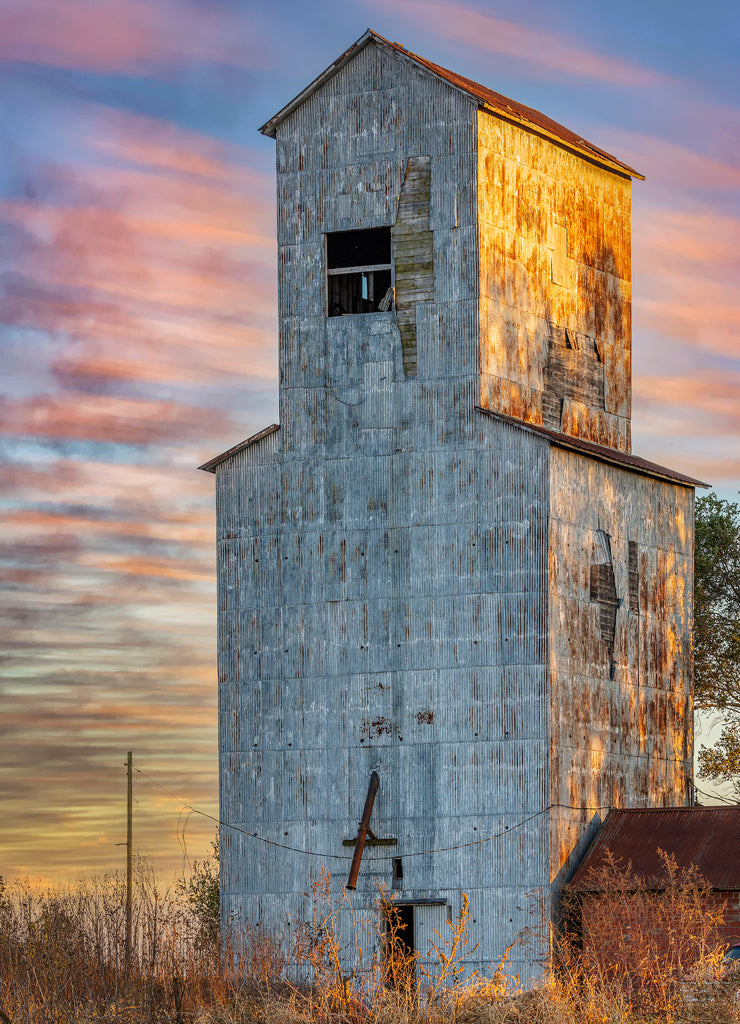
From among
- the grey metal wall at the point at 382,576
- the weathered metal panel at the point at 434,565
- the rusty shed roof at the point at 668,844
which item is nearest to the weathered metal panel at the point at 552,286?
the weathered metal panel at the point at 434,565

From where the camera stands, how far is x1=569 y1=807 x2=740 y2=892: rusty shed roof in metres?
31.7

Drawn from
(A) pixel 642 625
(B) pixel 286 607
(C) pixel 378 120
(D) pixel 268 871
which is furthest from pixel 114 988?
(C) pixel 378 120

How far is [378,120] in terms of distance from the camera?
35.8 m

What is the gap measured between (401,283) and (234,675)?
8.34 metres

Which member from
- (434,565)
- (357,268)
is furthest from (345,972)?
(357,268)

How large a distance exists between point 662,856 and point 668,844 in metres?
1.10

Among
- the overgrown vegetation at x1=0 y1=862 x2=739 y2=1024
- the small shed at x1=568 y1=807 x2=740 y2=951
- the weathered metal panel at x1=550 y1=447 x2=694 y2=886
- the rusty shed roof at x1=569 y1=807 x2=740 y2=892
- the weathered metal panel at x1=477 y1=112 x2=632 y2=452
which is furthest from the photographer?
the weathered metal panel at x1=477 y1=112 x2=632 y2=452

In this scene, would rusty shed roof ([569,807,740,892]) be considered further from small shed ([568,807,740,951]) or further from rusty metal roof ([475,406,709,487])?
rusty metal roof ([475,406,709,487])

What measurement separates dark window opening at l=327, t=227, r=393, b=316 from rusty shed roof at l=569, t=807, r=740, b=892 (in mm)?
10948

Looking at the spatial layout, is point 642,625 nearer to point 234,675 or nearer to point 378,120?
point 234,675

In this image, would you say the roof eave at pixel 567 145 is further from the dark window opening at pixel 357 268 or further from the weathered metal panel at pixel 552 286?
the dark window opening at pixel 357 268

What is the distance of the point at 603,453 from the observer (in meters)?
35.6

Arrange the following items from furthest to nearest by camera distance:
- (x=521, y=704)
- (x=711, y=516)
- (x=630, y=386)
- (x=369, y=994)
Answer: (x=711, y=516) < (x=630, y=386) < (x=521, y=704) < (x=369, y=994)

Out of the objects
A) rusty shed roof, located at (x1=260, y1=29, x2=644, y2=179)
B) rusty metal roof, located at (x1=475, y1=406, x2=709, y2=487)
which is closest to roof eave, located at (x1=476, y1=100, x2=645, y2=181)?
rusty shed roof, located at (x1=260, y1=29, x2=644, y2=179)
